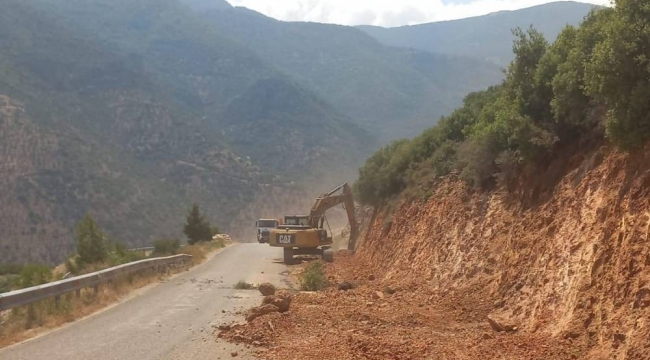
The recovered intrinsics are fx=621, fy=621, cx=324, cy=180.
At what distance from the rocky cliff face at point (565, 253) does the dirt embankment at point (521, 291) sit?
0.02m

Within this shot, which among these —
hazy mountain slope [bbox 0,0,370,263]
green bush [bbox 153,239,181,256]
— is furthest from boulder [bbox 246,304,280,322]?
hazy mountain slope [bbox 0,0,370,263]

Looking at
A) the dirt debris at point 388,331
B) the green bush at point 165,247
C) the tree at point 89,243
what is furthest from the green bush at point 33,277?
the green bush at point 165,247

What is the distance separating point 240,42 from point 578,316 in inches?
5836

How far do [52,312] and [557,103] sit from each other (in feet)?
36.9

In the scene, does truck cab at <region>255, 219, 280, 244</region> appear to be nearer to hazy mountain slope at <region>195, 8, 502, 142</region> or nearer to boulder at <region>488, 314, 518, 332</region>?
boulder at <region>488, 314, 518, 332</region>

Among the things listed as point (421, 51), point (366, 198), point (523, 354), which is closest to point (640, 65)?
point (523, 354)

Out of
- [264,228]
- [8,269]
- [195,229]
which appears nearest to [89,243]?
[8,269]

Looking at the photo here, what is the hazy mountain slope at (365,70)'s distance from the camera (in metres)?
132

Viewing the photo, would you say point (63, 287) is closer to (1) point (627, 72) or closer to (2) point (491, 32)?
(1) point (627, 72)

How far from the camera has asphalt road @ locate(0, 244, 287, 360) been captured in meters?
9.41

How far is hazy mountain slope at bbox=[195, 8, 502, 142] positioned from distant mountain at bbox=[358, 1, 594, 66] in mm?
15134

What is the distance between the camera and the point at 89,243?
2977 centimetres

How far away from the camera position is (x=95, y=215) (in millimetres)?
64438

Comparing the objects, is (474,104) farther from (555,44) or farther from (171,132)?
(171,132)
